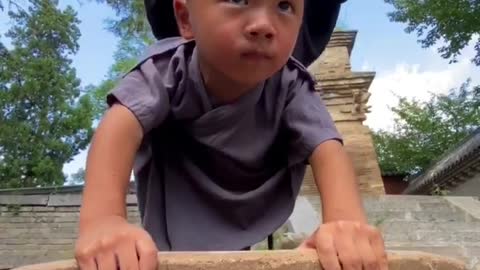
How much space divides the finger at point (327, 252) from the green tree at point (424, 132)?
1440cm

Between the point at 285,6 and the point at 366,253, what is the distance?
0.38 meters

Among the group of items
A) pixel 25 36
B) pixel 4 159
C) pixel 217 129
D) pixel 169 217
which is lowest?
pixel 4 159

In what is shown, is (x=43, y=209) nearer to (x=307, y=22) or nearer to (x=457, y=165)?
(x=307, y=22)

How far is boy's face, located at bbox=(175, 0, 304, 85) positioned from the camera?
1014 millimetres

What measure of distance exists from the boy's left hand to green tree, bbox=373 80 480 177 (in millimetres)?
14369

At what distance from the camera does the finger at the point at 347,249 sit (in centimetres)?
92

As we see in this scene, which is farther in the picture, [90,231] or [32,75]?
[32,75]

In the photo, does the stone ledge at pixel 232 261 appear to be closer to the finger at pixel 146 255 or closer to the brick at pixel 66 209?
the finger at pixel 146 255

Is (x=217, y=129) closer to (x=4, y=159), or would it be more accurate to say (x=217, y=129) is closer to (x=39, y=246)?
(x=39, y=246)

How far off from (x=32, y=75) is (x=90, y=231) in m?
12.1

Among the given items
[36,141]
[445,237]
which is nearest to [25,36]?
[36,141]

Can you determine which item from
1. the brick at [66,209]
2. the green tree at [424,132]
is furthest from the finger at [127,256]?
the green tree at [424,132]

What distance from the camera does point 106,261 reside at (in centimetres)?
87

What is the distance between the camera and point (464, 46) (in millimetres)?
9523
